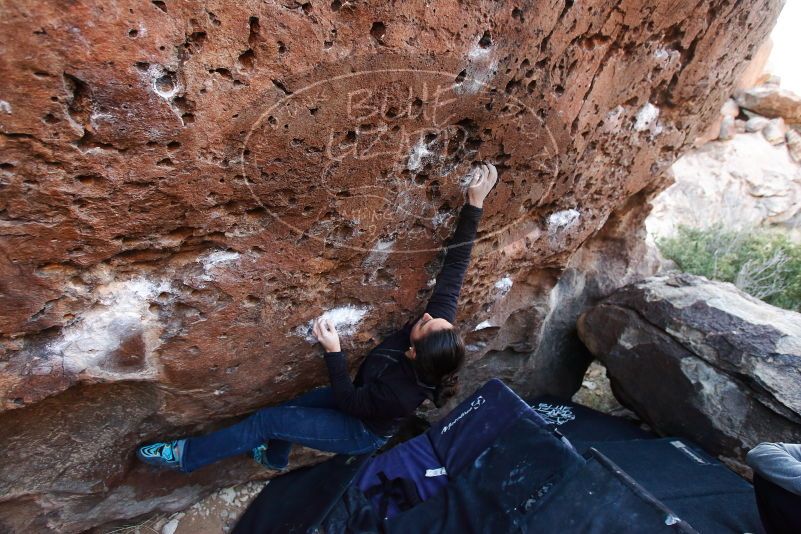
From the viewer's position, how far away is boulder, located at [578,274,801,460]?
2506 mm

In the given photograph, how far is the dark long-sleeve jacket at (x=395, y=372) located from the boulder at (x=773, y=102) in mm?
11160

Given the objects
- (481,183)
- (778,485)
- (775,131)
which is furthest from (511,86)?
(775,131)

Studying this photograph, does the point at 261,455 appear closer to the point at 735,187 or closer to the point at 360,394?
the point at 360,394

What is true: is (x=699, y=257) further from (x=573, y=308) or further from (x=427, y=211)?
(x=427, y=211)

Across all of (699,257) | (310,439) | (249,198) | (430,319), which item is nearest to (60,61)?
(249,198)

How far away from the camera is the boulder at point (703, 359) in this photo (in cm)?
251

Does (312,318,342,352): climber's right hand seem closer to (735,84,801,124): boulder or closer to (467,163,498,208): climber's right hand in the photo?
(467,163,498,208): climber's right hand

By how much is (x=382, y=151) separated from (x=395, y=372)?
0.89 metres

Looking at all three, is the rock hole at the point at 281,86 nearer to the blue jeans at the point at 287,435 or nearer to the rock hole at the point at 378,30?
the rock hole at the point at 378,30

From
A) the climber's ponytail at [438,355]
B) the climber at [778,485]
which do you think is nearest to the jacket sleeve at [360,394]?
the climber's ponytail at [438,355]

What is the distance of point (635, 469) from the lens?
2459 mm

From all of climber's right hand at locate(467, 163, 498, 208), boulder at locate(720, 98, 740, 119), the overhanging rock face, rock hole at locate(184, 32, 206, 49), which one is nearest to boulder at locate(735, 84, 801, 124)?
boulder at locate(720, 98, 740, 119)

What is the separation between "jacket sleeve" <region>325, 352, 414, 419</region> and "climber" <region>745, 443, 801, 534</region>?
130 cm

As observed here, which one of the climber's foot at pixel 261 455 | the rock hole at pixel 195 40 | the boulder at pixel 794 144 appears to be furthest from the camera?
the boulder at pixel 794 144
